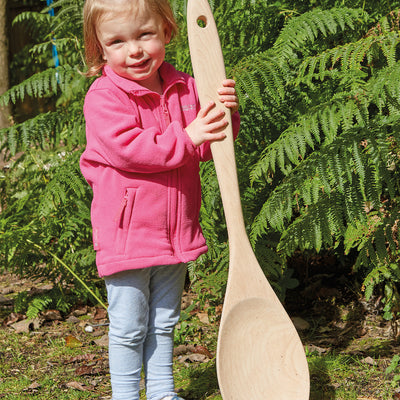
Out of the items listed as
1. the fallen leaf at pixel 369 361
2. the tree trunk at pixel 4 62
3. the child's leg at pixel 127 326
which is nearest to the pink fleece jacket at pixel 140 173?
the child's leg at pixel 127 326

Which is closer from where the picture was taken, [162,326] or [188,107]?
[188,107]

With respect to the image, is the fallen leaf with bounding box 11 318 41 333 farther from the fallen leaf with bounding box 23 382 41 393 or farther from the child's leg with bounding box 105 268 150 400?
the child's leg with bounding box 105 268 150 400

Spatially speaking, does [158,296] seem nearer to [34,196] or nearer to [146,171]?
[146,171]

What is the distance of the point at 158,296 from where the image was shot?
2.42 meters

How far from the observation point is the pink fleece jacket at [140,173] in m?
2.13

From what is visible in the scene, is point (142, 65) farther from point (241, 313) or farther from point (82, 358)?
point (82, 358)

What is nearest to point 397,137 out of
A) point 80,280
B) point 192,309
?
point 192,309

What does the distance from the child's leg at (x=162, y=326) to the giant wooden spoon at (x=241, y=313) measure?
0.92 feet

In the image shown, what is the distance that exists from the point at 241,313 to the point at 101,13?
1.13 m

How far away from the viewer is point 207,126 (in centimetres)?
214

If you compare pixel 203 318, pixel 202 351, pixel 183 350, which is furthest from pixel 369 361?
pixel 203 318

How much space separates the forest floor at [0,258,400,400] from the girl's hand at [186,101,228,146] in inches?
44.5

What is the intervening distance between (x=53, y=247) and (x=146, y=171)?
5.94 feet

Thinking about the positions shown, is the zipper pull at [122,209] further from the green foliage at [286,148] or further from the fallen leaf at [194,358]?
the fallen leaf at [194,358]
